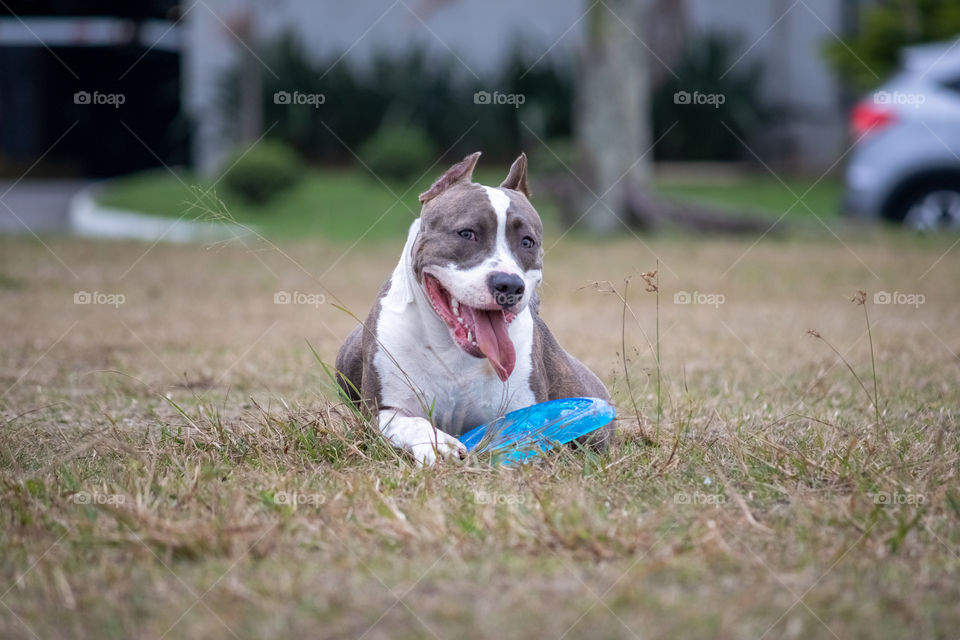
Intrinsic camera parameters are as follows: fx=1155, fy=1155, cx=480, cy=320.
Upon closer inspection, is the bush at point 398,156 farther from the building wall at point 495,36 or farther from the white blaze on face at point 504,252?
the white blaze on face at point 504,252

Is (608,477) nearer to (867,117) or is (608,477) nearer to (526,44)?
(867,117)

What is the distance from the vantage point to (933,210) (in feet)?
38.4

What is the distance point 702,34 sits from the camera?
1888 cm

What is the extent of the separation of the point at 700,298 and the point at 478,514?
19.6ft

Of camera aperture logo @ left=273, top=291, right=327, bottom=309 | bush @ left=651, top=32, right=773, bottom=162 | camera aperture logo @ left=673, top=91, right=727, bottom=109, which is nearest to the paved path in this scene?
camera aperture logo @ left=273, top=291, right=327, bottom=309

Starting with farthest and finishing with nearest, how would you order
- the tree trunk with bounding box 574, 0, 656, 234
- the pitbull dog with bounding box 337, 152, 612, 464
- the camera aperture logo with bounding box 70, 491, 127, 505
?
the tree trunk with bounding box 574, 0, 656, 234 < the pitbull dog with bounding box 337, 152, 612, 464 < the camera aperture logo with bounding box 70, 491, 127, 505

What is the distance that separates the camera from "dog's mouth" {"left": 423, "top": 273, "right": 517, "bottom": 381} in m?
3.95

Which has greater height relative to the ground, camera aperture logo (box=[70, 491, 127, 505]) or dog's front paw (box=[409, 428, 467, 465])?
dog's front paw (box=[409, 428, 467, 465])

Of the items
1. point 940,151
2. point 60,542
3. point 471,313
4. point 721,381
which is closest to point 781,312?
point 721,381

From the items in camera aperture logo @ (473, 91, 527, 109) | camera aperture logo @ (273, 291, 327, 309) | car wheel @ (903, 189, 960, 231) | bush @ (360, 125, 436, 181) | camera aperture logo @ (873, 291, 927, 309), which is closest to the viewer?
camera aperture logo @ (873, 291, 927, 309)

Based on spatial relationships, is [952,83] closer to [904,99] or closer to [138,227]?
[904,99]

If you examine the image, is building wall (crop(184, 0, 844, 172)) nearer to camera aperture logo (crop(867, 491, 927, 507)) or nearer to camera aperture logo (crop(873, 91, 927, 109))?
camera aperture logo (crop(873, 91, 927, 109))

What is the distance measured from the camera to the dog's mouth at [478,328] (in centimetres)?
395

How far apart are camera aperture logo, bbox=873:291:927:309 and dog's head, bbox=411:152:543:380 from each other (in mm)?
Result: 5427
